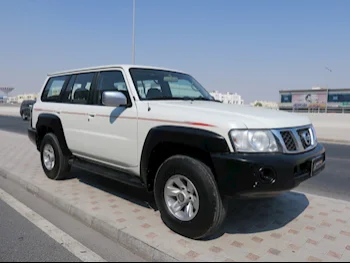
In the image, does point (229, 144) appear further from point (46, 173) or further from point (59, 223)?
point (46, 173)

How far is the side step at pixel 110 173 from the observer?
4.04 m

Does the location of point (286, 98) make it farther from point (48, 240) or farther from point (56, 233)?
point (48, 240)

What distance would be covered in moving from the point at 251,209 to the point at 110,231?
1914 millimetres

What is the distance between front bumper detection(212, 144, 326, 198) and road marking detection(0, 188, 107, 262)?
1453mm

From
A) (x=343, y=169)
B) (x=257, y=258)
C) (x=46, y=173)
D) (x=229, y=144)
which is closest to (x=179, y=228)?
(x=257, y=258)

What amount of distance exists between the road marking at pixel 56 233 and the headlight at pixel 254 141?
1750 mm

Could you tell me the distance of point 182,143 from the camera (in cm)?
331

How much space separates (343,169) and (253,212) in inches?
185

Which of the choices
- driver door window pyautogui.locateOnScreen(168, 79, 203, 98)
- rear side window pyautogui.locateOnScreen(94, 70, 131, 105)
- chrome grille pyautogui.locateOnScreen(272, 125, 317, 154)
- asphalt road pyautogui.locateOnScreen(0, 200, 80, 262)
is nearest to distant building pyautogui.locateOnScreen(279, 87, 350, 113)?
driver door window pyautogui.locateOnScreen(168, 79, 203, 98)

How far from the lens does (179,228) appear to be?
342cm

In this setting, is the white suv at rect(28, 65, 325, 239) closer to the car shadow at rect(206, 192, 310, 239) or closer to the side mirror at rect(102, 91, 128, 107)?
the side mirror at rect(102, 91, 128, 107)

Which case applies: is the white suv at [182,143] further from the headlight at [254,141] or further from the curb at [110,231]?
the curb at [110,231]

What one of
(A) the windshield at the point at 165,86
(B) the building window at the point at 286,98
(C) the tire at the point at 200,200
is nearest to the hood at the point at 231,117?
(C) the tire at the point at 200,200

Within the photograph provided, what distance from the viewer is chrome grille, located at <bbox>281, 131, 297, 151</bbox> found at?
3.14 m
